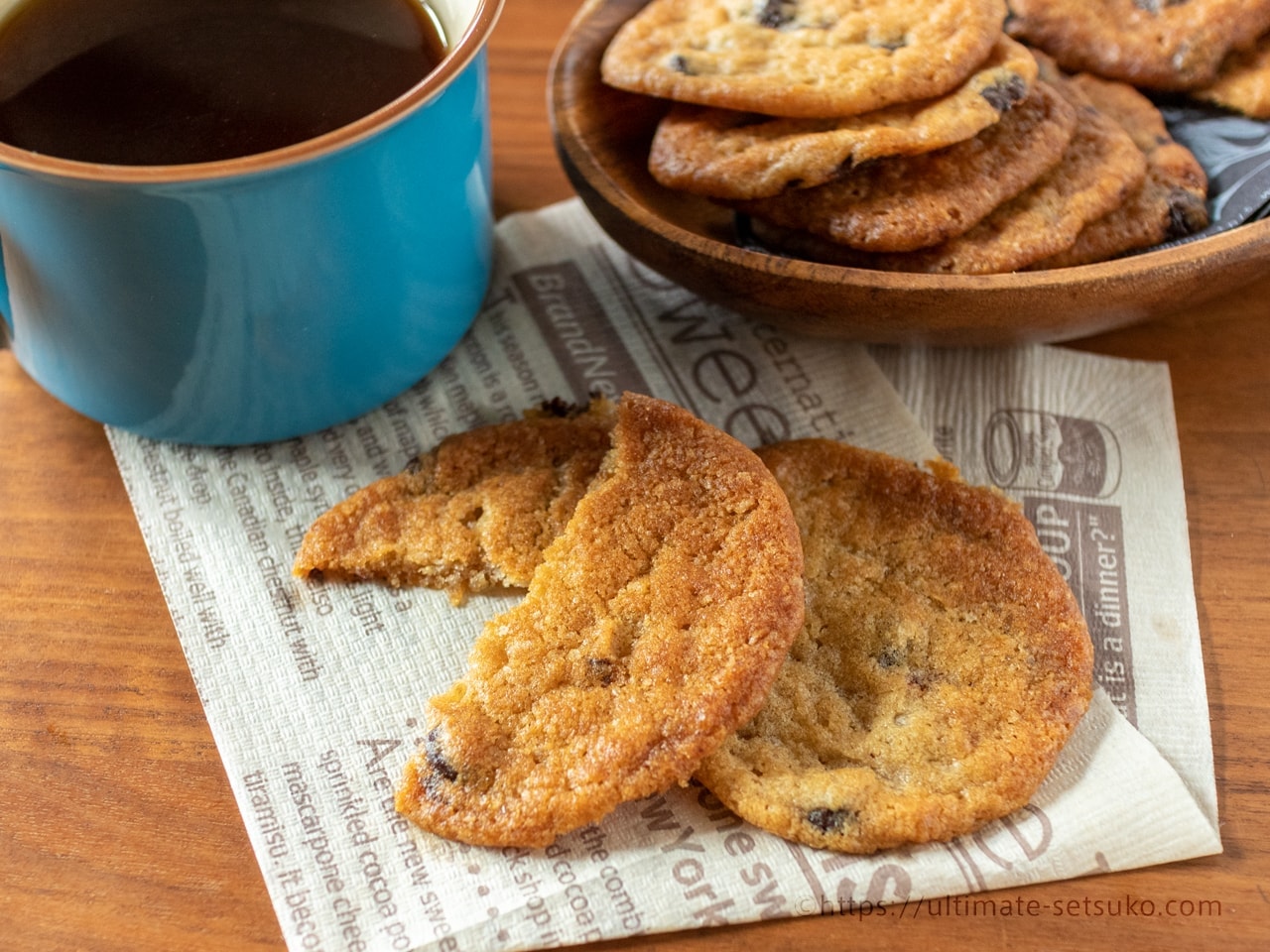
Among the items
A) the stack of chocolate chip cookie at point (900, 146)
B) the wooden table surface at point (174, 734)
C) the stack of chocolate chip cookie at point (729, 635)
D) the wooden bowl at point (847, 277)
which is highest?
the stack of chocolate chip cookie at point (900, 146)

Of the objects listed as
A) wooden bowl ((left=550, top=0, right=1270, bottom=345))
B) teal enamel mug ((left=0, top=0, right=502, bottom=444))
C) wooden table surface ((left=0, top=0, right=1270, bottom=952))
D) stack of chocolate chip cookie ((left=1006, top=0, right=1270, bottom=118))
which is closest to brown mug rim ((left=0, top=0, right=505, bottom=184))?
teal enamel mug ((left=0, top=0, right=502, bottom=444))

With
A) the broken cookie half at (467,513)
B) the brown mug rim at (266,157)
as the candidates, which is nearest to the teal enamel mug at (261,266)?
the brown mug rim at (266,157)

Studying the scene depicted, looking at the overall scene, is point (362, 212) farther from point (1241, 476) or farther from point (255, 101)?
point (1241, 476)

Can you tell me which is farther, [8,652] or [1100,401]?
[1100,401]

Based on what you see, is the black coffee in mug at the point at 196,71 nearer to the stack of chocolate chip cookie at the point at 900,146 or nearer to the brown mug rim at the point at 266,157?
the brown mug rim at the point at 266,157

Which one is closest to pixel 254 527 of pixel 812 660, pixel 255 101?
pixel 255 101

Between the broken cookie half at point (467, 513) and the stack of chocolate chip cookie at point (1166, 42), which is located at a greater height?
the stack of chocolate chip cookie at point (1166, 42)

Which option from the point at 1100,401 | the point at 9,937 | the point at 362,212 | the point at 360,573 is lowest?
the point at 9,937

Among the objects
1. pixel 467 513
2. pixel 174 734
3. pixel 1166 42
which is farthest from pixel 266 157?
pixel 1166 42
